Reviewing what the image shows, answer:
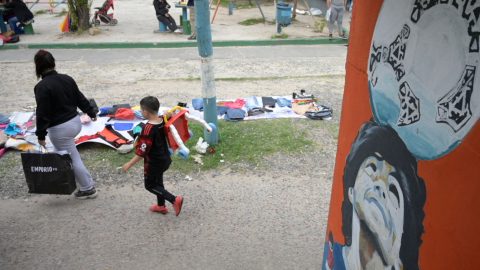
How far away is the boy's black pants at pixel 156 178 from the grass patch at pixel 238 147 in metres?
1.16

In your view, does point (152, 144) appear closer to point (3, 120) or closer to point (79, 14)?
point (3, 120)

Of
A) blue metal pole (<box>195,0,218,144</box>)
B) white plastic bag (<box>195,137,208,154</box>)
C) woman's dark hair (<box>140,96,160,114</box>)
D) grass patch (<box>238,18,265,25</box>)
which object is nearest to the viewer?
woman's dark hair (<box>140,96,160,114</box>)

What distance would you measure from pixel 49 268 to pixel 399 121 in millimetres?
3571

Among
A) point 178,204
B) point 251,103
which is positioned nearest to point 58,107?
point 178,204

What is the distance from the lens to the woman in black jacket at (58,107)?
12.9 ft

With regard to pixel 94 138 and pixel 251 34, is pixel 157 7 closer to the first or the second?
pixel 251 34

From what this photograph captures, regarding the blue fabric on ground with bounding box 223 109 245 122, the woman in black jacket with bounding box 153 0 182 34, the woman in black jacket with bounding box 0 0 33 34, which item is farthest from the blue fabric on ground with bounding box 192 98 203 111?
the woman in black jacket with bounding box 0 0 33 34

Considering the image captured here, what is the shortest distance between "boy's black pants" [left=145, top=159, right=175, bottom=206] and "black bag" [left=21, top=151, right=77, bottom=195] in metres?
1.06

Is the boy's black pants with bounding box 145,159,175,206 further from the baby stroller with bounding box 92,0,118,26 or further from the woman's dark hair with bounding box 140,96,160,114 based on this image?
the baby stroller with bounding box 92,0,118,26

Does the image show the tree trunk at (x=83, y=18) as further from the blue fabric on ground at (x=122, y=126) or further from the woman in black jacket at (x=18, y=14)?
the blue fabric on ground at (x=122, y=126)

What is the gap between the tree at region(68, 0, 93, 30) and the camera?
13219mm

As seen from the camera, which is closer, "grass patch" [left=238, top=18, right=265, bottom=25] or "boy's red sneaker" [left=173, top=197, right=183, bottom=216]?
"boy's red sneaker" [left=173, top=197, right=183, bottom=216]

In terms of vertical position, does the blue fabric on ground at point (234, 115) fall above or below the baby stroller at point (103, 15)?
below

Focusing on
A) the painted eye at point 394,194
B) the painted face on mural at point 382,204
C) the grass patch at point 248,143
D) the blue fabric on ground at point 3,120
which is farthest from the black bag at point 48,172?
the painted eye at point 394,194
